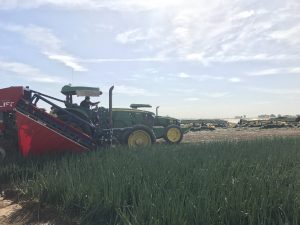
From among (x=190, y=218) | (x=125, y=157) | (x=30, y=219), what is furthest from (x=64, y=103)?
(x=190, y=218)

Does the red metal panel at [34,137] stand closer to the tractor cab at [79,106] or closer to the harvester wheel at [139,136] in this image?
the tractor cab at [79,106]

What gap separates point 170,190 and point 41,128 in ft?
21.2

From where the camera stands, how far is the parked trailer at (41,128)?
38.5 feet

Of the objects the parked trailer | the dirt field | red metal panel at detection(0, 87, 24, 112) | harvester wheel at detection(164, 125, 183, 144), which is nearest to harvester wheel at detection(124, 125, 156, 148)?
the parked trailer

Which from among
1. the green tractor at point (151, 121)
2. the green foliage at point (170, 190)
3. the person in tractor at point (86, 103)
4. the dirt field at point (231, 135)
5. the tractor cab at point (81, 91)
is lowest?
the green foliage at point (170, 190)

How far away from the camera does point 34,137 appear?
11766 mm

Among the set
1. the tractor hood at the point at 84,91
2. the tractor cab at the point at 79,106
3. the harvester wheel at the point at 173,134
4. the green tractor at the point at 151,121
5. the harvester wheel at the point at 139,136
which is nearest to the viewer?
the tractor cab at the point at 79,106

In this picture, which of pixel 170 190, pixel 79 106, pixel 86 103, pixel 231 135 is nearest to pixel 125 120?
pixel 86 103

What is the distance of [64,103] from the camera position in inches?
546

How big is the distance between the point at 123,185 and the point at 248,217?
2.05 metres

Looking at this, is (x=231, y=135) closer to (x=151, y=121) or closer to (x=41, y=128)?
(x=151, y=121)

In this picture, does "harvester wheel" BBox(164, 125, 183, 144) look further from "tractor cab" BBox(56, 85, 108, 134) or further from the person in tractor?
the person in tractor

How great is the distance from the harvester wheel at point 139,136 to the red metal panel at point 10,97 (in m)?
3.54

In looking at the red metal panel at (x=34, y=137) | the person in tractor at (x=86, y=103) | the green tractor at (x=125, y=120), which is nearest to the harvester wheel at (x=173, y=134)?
the green tractor at (x=125, y=120)
